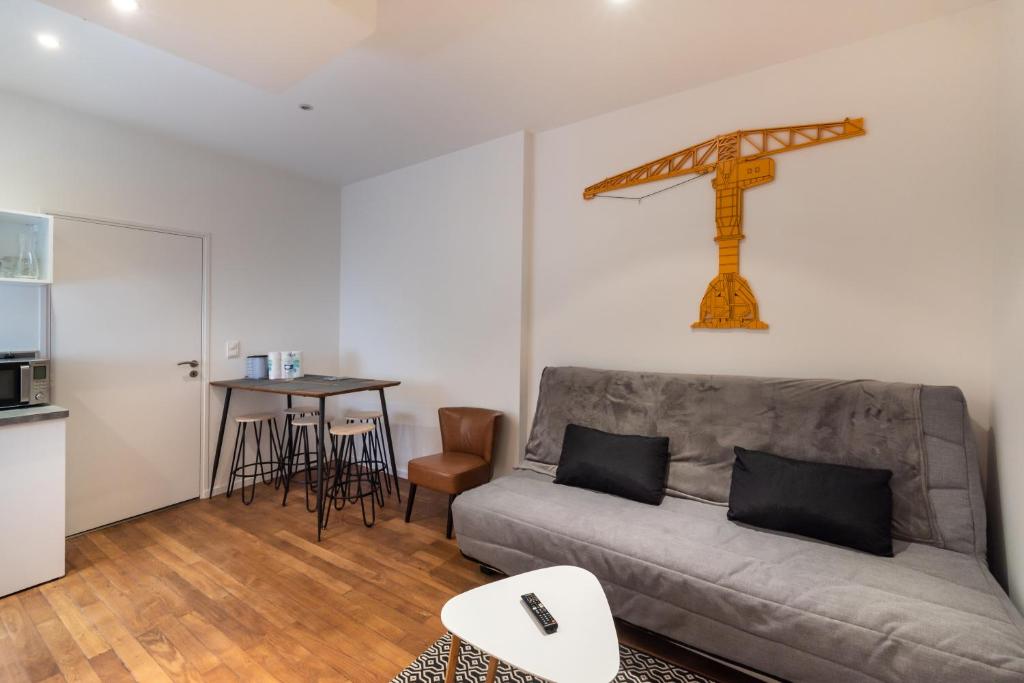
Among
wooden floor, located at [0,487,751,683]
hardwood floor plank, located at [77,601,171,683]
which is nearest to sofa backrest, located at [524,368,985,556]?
wooden floor, located at [0,487,751,683]

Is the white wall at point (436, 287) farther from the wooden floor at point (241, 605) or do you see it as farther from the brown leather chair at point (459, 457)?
the wooden floor at point (241, 605)

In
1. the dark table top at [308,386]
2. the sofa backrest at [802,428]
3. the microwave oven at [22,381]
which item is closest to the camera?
the sofa backrest at [802,428]

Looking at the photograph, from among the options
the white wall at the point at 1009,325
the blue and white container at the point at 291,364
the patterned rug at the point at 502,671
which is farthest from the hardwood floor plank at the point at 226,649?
the white wall at the point at 1009,325

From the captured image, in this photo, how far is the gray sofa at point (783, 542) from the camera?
1.38 meters

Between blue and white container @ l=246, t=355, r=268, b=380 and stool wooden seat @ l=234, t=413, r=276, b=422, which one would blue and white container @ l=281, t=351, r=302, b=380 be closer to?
blue and white container @ l=246, t=355, r=268, b=380

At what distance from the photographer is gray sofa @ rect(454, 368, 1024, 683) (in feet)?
4.53

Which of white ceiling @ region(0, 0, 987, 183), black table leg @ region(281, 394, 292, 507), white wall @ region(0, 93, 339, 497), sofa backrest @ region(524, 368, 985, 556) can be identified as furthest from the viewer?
black table leg @ region(281, 394, 292, 507)

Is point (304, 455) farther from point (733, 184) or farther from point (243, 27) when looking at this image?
point (733, 184)

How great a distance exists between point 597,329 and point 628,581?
160cm

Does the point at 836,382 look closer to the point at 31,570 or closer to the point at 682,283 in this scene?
the point at 682,283

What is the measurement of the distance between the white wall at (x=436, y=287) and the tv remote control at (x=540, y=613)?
6.07ft

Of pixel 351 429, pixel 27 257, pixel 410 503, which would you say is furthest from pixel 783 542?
pixel 27 257

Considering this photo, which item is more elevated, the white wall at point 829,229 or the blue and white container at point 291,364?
the white wall at point 829,229

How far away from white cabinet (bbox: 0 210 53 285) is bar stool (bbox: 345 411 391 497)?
6.46 ft
